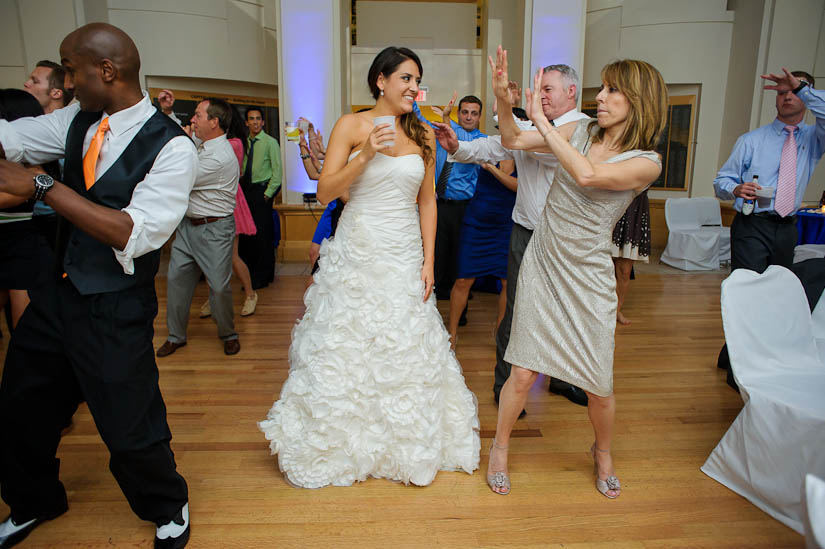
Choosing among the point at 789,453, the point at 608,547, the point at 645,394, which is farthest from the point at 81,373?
the point at 645,394

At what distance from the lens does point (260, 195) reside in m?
5.63

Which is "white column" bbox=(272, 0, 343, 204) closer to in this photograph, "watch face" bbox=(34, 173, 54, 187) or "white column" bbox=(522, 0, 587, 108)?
"white column" bbox=(522, 0, 587, 108)

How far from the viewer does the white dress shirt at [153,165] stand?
1442mm

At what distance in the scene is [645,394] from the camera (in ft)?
10.3

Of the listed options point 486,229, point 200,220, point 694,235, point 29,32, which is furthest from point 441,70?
point 200,220

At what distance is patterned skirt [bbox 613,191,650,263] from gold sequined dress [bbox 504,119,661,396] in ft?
8.22

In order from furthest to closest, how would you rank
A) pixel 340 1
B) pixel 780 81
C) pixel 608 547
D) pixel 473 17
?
pixel 473 17, pixel 340 1, pixel 780 81, pixel 608 547

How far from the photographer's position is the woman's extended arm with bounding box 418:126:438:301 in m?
2.35

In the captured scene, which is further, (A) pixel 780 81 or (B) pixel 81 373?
(A) pixel 780 81

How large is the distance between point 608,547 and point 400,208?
1.49 m

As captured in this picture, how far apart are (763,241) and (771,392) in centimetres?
154

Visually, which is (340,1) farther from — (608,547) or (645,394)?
(608,547)

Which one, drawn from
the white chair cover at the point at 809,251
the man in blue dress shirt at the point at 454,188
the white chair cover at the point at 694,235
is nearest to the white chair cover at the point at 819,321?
the man in blue dress shirt at the point at 454,188

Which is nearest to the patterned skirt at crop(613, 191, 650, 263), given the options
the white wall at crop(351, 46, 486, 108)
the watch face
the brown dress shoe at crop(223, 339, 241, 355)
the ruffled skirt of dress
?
the ruffled skirt of dress
